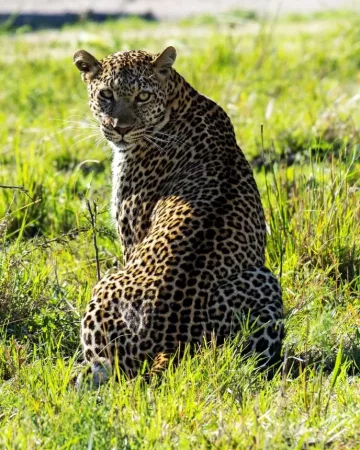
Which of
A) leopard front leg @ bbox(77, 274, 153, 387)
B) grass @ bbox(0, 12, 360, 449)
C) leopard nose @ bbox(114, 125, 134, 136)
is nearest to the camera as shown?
grass @ bbox(0, 12, 360, 449)

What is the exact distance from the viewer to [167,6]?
14.7 m

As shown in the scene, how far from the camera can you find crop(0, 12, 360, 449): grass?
4.38 m

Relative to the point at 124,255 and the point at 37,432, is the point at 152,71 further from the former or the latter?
the point at 37,432

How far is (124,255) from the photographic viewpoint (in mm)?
5953

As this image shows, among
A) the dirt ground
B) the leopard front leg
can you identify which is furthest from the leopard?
the dirt ground

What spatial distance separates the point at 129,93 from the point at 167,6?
29.5 ft

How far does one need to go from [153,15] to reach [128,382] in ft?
32.5

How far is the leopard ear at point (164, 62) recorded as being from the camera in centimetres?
603

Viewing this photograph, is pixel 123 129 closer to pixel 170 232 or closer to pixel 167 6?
pixel 170 232

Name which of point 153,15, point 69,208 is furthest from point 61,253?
point 153,15

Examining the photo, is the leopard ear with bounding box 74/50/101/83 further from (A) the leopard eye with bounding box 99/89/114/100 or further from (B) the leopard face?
(A) the leopard eye with bounding box 99/89/114/100

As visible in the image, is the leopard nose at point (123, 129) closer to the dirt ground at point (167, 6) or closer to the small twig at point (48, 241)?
the small twig at point (48, 241)

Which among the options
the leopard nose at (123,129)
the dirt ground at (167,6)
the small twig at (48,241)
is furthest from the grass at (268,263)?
the dirt ground at (167,6)

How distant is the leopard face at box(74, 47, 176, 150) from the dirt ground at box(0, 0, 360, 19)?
26.3 ft
